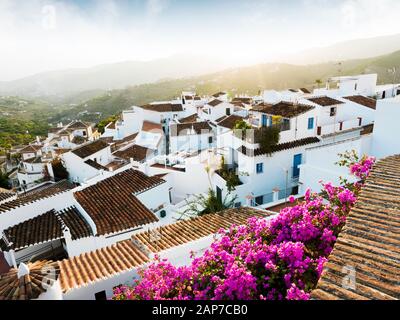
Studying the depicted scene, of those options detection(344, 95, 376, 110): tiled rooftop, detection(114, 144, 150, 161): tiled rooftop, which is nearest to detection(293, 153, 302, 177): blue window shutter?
detection(344, 95, 376, 110): tiled rooftop

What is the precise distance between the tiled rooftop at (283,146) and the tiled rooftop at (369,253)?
12560mm

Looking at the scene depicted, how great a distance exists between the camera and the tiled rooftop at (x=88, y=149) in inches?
1169

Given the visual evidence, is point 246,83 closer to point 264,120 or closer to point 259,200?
point 264,120

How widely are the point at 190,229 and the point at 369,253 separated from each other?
7856 mm

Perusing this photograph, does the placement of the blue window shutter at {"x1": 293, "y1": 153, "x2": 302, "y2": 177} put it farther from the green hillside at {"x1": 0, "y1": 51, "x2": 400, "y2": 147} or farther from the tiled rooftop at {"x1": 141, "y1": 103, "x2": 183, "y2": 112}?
the green hillside at {"x1": 0, "y1": 51, "x2": 400, "y2": 147}

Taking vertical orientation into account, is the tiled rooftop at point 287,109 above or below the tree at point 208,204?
above

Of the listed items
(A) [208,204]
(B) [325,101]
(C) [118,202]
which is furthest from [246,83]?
(C) [118,202]

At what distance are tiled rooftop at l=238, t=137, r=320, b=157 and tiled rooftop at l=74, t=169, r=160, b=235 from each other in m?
5.45

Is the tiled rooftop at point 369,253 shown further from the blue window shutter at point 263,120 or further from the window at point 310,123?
the blue window shutter at point 263,120

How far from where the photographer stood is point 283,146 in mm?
18750

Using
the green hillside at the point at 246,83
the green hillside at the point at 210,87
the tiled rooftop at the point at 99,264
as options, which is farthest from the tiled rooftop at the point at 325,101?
the green hillside at the point at 246,83

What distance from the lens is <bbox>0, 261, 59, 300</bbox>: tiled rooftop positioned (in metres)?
5.39
